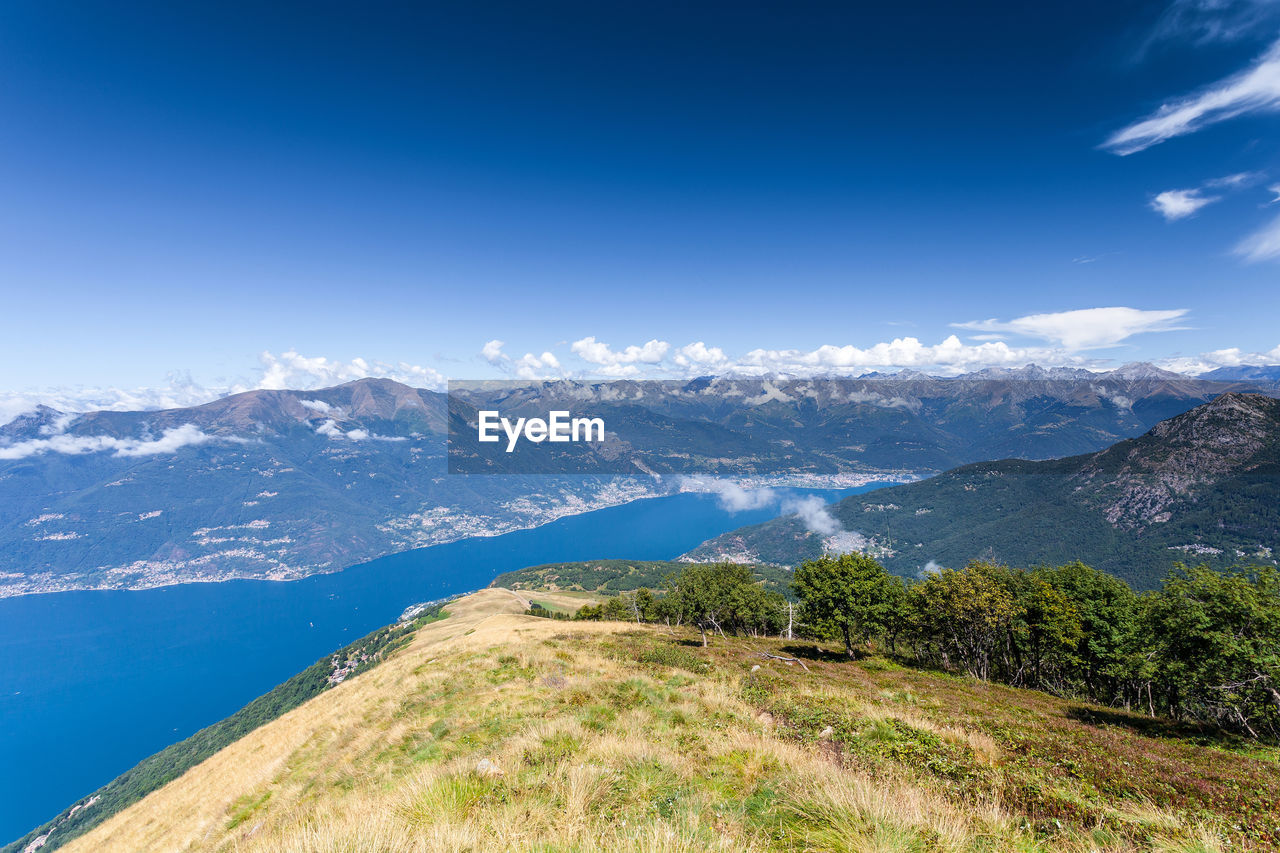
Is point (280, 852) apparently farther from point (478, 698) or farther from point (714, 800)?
point (478, 698)

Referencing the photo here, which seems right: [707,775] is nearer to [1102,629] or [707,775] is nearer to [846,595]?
[846,595]

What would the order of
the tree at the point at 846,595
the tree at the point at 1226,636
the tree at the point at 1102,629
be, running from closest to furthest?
the tree at the point at 1226,636, the tree at the point at 1102,629, the tree at the point at 846,595

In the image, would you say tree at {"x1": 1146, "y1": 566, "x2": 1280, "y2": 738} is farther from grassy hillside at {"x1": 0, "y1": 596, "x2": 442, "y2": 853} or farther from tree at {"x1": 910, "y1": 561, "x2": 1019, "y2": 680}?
grassy hillside at {"x1": 0, "y1": 596, "x2": 442, "y2": 853}

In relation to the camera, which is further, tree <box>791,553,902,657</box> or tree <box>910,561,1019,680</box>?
tree <box>791,553,902,657</box>

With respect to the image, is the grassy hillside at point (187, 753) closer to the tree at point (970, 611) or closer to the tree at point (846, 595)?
the tree at point (846, 595)

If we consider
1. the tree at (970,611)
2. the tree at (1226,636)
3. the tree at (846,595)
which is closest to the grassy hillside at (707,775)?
the tree at (1226,636)

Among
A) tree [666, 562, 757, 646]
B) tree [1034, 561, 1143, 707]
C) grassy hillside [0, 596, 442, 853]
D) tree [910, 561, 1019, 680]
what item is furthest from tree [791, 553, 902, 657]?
grassy hillside [0, 596, 442, 853]

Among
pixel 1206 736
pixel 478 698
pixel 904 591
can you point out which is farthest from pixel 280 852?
pixel 904 591
